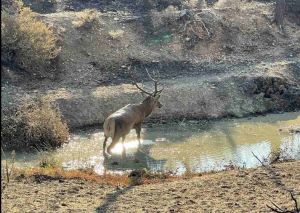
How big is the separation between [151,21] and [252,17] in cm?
727

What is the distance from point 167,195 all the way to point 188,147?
7.08m

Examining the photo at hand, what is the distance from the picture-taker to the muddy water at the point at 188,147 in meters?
16.8

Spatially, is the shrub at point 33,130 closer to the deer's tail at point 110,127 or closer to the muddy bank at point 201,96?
the muddy bank at point 201,96

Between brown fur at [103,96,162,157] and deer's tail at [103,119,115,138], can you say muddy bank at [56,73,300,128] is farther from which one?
deer's tail at [103,119,115,138]

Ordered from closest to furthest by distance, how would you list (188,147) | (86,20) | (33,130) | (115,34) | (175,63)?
(33,130) → (188,147) → (175,63) → (115,34) → (86,20)

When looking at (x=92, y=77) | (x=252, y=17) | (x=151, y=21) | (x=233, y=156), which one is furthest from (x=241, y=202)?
(x=252, y=17)

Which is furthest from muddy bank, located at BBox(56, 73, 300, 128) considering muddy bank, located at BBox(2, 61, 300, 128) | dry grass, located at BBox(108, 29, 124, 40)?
dry grass, located at BBox(108, 29, 124, 40)

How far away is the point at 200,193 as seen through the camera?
12242mm

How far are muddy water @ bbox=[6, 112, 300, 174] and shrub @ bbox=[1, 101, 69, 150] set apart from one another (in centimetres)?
52

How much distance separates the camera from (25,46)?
24.5 m

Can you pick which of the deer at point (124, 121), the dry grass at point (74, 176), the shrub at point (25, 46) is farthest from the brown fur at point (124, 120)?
the shrub at point (25, 46)

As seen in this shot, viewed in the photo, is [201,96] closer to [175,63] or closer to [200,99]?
[200,99]

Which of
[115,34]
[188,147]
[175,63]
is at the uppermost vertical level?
[115,34]

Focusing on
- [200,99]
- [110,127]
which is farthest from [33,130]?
[200,99]
